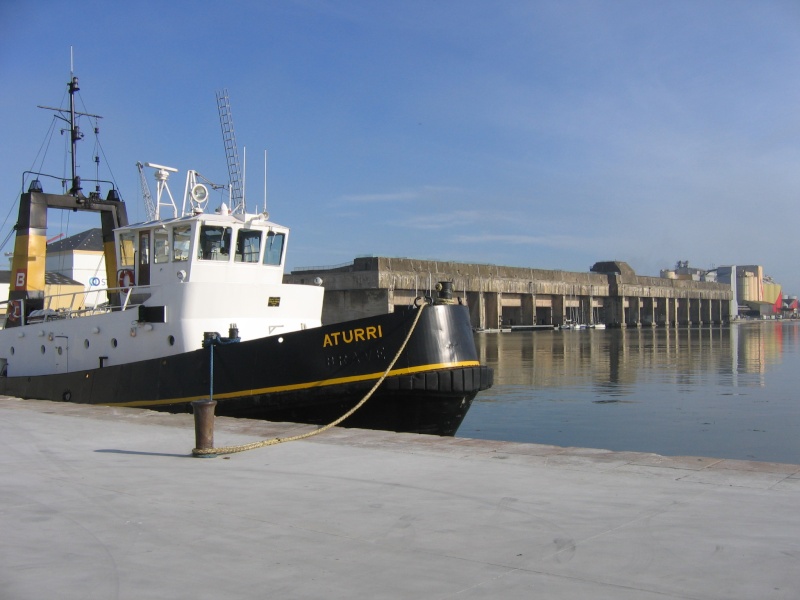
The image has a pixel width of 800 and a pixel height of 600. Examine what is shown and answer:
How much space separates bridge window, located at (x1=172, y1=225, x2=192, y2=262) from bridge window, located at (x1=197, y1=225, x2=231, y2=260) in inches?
17.5

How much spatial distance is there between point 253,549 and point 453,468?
2.88 meters

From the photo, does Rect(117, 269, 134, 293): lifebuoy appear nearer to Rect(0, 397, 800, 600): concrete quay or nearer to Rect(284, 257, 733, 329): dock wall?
Rect(0, 397, 800, 600): concrete quay

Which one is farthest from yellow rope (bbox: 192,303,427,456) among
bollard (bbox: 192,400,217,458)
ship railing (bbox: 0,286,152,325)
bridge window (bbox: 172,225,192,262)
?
ship railing (bbox: 0,286,152,325)

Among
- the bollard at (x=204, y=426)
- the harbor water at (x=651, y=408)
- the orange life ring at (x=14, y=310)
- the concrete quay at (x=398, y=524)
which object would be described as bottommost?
the harbor water at (x=651, y=408)

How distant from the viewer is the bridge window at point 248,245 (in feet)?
44.7

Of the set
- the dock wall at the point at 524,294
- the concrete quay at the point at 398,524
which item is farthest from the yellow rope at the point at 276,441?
the dock wall at the point at 524,294

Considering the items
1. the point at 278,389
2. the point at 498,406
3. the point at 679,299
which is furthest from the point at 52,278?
the point at 679,299

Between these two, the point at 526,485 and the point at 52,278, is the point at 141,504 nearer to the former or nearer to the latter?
the point at 526,485

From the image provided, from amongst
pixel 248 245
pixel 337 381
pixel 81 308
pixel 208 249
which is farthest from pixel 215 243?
pixel 81 308

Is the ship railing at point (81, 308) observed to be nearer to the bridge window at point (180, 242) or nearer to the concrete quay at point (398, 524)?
the bridge window at point (180, 242)

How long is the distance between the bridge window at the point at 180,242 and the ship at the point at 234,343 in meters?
0.02

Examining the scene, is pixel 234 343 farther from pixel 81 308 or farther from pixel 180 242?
pixel 81 308

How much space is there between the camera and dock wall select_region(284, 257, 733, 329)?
66.2m

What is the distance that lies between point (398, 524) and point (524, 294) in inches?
3264
